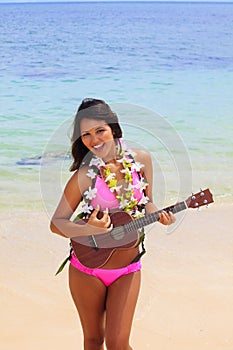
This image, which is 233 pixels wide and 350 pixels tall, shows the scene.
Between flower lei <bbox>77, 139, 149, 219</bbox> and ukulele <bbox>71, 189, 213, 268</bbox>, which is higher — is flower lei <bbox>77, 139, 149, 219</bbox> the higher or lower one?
the higher one

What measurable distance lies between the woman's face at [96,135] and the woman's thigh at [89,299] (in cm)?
55

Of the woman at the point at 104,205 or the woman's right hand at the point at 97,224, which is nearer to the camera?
the woman's right hand at the point at 97,224

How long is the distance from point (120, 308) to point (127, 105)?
959 millimetres

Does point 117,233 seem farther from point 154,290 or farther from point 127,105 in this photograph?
point 154,290

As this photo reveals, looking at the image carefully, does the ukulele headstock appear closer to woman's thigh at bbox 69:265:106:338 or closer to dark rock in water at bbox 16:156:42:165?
woman's thigh at bbox 69:265:106:338

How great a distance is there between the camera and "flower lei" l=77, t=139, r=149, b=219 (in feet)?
9.16

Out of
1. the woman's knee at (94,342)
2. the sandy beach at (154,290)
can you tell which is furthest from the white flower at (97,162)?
the woman's knee at (94,342)

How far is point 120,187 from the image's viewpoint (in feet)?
9.20

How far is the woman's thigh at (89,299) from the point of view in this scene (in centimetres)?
282

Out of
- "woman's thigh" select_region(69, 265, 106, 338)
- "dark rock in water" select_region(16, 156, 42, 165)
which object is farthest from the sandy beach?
"dark rock in water" select_region(16, 156, 42, 165)

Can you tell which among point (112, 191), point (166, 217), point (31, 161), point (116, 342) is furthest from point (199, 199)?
point (31, 161)

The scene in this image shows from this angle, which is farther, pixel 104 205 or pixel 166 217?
pixel 104 205

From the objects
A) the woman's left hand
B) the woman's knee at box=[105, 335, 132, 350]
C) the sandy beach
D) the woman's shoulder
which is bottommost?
the sandy beach

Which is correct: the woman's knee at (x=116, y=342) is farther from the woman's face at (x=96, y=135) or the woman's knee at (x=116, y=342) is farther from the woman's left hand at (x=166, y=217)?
the woman's face at (x=96, y=135)
